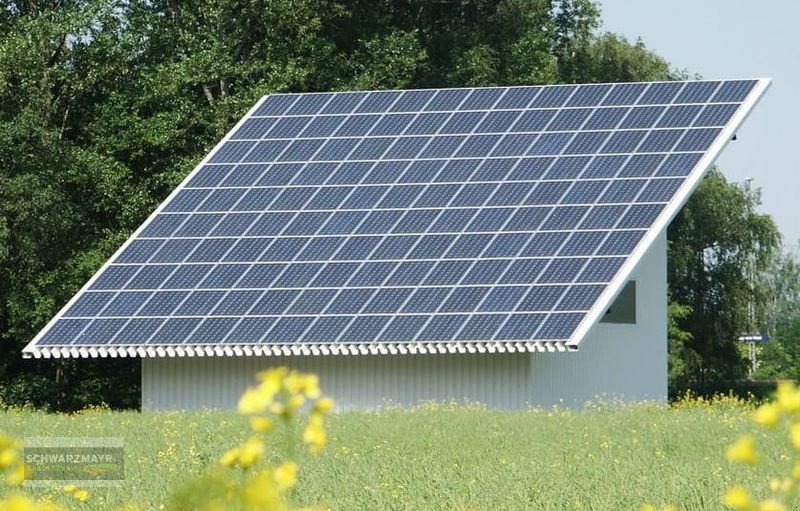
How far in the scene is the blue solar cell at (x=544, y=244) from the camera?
24031 millimetres

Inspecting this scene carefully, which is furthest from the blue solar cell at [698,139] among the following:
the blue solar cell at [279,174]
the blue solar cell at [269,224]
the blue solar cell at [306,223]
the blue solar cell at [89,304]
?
the blue solar cell at [89,304]

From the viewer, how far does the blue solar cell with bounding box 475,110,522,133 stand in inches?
1107

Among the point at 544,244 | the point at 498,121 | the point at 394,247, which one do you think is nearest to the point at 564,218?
the point at 544,244

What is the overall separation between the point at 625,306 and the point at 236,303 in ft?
21.8

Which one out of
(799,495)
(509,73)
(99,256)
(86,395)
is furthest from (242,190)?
(799,495)

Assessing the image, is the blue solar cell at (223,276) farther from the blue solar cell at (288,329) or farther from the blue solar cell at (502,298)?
the blue solar cell at (502,298)

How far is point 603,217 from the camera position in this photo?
24531 millimetres

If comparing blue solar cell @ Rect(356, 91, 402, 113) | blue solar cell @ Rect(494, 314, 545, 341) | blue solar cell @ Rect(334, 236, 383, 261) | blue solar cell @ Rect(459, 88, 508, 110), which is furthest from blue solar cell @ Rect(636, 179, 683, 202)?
blue solar cell @ Rect(356, 91, 402, 113)

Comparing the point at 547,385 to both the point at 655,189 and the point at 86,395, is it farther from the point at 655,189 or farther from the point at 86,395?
the point at 86,395

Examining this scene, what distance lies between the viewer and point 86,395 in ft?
111

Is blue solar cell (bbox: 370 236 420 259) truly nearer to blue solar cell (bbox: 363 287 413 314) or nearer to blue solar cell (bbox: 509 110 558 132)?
blue solar cell (bbox: 363 287 413 314)

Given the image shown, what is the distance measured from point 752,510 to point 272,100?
94.0 feet

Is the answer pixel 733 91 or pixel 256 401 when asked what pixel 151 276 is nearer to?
pixel 733 91

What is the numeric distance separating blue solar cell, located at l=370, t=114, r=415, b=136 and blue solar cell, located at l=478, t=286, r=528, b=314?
592cm
